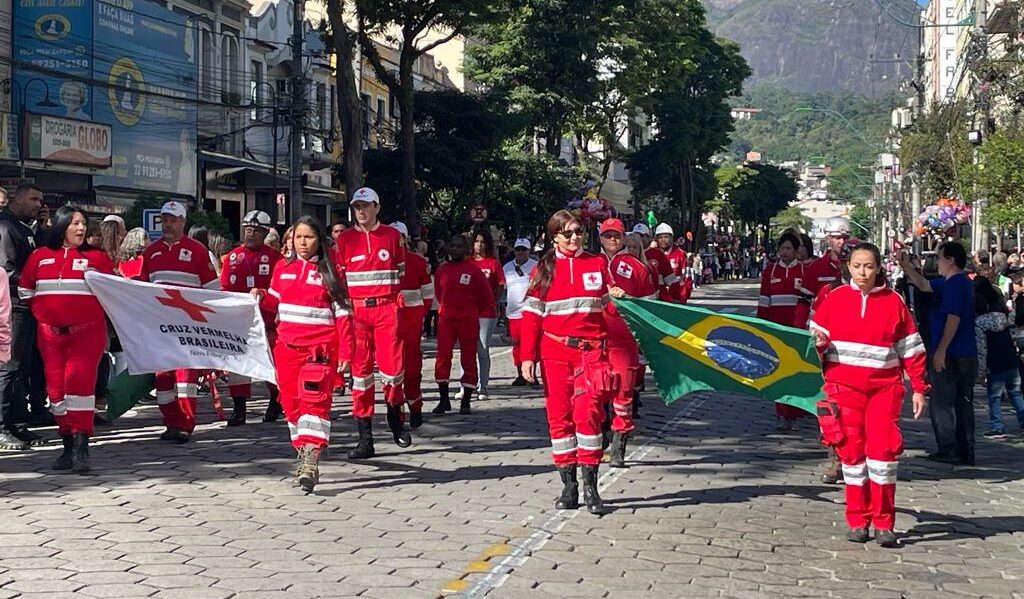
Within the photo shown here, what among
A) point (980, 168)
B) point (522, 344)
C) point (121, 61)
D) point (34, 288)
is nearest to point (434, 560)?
point (522, 344)

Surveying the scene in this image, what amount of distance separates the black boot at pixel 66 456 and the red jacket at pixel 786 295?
22.1ft

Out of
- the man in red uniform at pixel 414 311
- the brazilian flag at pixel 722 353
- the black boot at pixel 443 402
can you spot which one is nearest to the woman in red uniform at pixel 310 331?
the brazilian flag at pixel 722 353

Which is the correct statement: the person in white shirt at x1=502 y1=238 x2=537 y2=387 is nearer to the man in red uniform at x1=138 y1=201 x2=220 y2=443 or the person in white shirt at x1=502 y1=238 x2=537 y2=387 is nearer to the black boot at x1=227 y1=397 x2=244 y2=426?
the black boot at x1=227 y1=397 x2=244 y2=426

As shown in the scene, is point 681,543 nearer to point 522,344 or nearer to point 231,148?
point 522,344

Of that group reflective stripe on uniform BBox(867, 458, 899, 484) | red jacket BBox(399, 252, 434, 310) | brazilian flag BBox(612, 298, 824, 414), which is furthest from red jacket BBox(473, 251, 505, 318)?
reflective stripe on uniform BBox(867, 458, 899, 484)

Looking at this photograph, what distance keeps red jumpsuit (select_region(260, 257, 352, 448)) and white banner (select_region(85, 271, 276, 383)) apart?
115 centimetres

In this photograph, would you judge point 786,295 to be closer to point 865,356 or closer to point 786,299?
point 786,299

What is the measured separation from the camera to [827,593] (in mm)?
7148

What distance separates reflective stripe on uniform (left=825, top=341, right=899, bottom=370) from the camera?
8414mm

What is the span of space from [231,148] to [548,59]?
10.5 meters

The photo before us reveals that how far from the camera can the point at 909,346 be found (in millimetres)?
8484

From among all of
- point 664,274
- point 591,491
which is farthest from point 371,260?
point 664,274

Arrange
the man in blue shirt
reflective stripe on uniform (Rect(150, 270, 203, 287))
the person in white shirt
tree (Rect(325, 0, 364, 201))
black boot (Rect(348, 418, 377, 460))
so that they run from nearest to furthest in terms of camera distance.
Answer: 1. black boot (Rect(348, 418, 377, 460))
2. the man in blue shirt
3. reflective stripe on uniform (Rect(150, 270, 203, 287))
4. the person in white shirt
5. tree (Rect(325, 0, 364, 201))

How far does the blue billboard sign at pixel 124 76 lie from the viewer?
103ft
